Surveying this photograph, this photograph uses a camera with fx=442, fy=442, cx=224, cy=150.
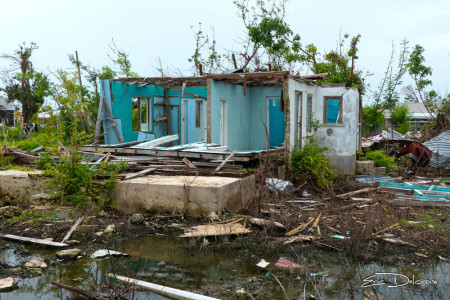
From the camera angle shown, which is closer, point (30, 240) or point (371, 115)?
point (30, 240)

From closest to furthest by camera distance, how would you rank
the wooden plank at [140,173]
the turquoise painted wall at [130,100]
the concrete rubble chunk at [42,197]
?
the concrete rubble chunk at [42,197], the wooden plank at [140,173], the turquoise painted wall at [130,100]

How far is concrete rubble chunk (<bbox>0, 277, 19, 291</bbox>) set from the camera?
18.9 ft

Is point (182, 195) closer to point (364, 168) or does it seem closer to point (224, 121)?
point (224, 121)

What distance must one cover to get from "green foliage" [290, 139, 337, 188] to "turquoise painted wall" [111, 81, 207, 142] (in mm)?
5999

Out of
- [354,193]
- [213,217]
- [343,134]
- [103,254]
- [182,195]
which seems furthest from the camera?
[343,134]

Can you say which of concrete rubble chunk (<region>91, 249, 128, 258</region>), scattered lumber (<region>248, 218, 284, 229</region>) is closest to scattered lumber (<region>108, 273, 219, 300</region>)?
concrete rubble chunk (<region>91, 249, 128, 258</region>)

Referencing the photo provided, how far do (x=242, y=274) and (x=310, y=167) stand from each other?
732cm

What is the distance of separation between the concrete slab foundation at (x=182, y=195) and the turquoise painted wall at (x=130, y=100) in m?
7.59

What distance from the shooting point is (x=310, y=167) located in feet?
43.1

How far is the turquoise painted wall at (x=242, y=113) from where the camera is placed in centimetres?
→ 1407

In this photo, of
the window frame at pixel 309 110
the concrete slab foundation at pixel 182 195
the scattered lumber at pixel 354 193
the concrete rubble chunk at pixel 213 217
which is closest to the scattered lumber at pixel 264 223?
the concrete rubble chunk at pixel 213 217

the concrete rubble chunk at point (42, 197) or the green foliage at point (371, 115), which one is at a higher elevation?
the green foliage at point (371, 115)

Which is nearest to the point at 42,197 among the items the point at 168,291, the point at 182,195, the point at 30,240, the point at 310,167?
the point at 30,240

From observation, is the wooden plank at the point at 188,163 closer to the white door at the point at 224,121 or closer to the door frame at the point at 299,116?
the white door at the point at 224,121
